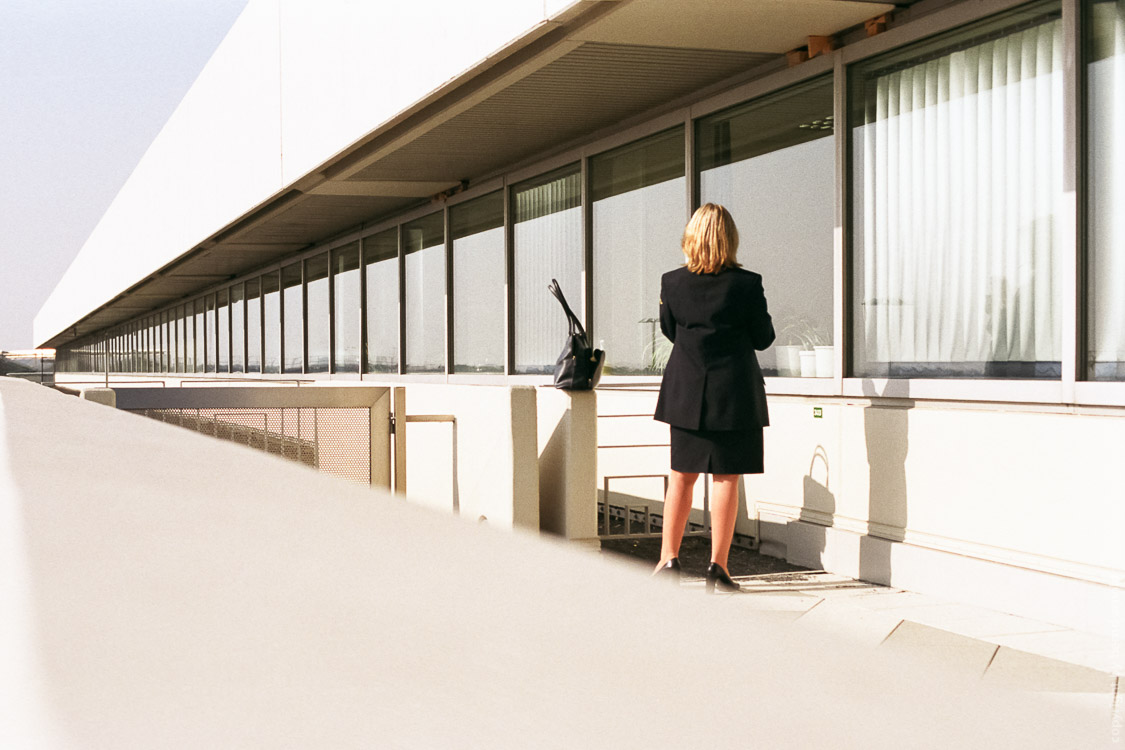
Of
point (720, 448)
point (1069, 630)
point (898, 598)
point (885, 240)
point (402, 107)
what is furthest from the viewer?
point (402, 107)

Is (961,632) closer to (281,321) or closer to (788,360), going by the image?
(788,360)

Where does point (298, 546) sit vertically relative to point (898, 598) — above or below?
above

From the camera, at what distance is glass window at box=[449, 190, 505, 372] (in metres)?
12.8

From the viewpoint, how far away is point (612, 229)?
10.3m

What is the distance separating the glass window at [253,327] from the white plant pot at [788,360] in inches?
694

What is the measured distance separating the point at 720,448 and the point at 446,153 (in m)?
6.30

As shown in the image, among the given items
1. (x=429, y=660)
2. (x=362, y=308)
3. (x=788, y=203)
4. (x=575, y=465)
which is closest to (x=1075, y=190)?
(x=788, y=203)

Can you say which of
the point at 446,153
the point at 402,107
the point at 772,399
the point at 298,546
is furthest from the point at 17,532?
the point at 446,153

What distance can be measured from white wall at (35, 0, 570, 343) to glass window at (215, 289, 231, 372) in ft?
6.77

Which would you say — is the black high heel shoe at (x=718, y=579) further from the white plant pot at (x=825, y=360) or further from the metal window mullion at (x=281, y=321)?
the metal window mullion at (x=281, y=321)

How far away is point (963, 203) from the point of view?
6590mm

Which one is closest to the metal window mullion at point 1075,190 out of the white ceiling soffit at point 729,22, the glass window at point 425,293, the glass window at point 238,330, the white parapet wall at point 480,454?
the white ceiling soffit at point 729,22

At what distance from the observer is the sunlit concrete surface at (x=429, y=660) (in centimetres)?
28

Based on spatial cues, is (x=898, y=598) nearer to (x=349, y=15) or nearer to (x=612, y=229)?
(x=612, y=229)
